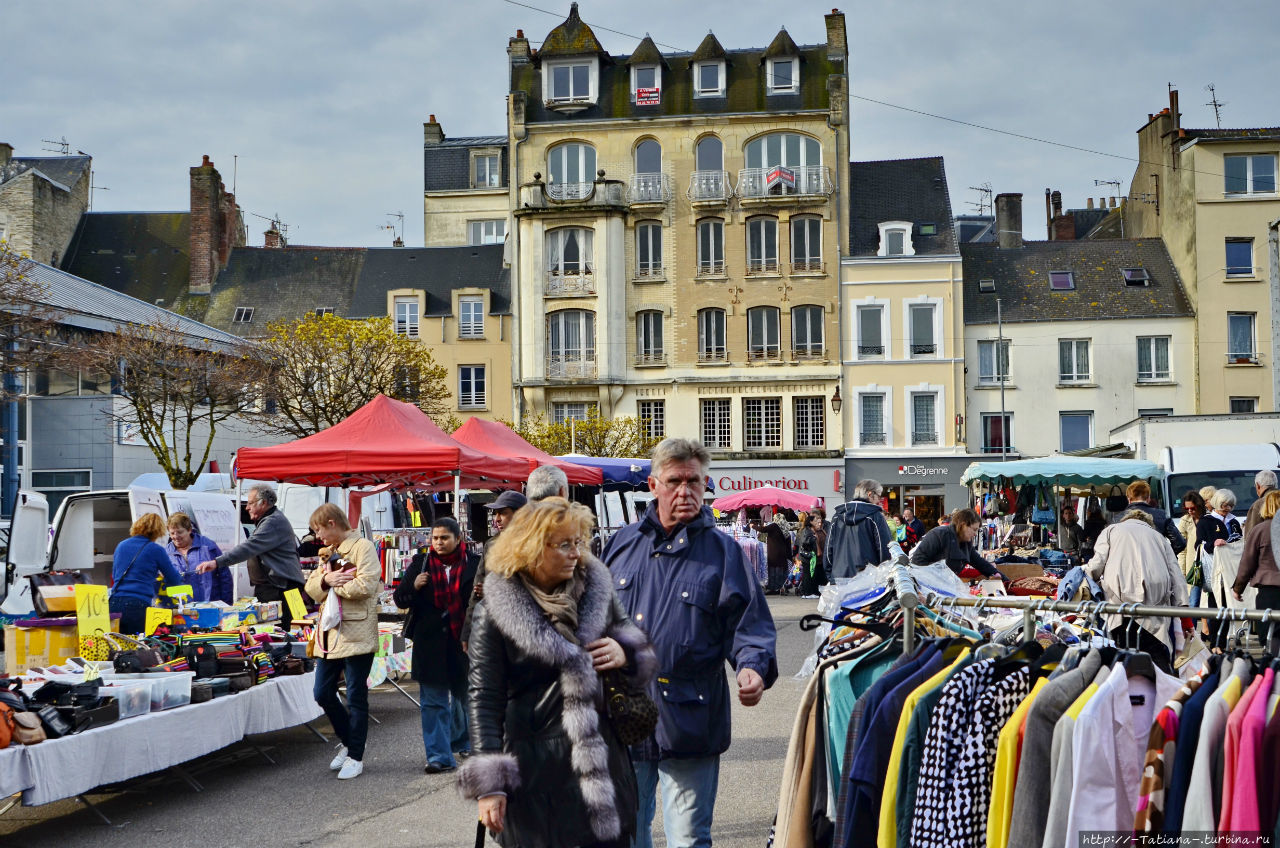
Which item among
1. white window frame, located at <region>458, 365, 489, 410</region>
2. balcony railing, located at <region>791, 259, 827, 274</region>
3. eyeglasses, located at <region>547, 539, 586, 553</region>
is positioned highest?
balcony railing, located at <region>791, 259, 827, 274</region>

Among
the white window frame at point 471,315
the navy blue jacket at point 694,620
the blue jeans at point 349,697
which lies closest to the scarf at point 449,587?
the blue jeans at point 349,697

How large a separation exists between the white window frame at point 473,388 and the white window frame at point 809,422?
1096cm

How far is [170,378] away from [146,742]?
87.7 feet

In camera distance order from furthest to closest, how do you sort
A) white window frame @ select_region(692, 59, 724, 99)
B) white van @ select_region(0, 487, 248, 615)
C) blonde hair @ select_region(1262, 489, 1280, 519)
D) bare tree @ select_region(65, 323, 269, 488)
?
white window frame @ select_region(692, 59, 724, 99) → bare tree @ select_region(65, 323, 269, 488) → white van @ select_region(0, 487, 248, 615) → blonde hair @ select_region(1262, 489, 1280, 519)

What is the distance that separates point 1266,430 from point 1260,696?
19.0 metres

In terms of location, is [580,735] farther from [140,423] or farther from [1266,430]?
[140,423]

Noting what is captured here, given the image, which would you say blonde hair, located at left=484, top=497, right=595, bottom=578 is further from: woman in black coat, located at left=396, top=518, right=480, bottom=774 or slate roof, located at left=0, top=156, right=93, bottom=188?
slate roof, located at left=0, top=156, right=93, bottom=188

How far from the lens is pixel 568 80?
4641 cm

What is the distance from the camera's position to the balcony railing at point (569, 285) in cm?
4447

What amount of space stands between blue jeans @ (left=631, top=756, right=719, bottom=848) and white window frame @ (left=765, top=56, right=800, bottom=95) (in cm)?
4293

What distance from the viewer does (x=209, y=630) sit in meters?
9.59

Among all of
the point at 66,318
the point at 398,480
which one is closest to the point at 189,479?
the point at 66,318

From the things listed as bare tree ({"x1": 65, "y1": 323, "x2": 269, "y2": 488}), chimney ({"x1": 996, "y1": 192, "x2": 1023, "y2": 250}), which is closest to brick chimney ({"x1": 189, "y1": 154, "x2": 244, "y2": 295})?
bare tree ({"x1": 65, "y1": 323, "x2": 269, "y2": 488})

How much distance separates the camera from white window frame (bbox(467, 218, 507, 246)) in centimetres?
5784
